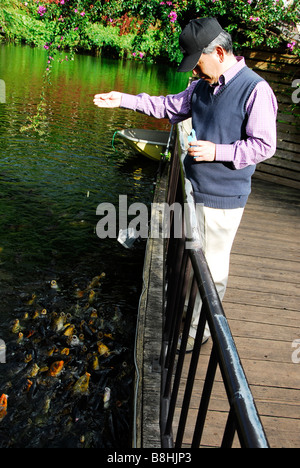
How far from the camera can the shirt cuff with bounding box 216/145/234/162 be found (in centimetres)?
248

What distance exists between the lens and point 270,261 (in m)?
4.63

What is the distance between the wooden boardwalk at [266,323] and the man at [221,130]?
576 millimetres

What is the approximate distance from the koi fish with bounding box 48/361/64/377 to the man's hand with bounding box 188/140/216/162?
269 cm

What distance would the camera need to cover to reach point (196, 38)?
2.40 metres

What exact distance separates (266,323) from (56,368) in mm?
2034

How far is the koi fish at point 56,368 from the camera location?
4188 mm

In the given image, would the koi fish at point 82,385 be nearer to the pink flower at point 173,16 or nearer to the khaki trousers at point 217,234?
the khaki trousers at point 217,234

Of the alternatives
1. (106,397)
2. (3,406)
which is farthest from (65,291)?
(3,406)

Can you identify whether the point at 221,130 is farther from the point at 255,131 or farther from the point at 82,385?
the point at 82,385
